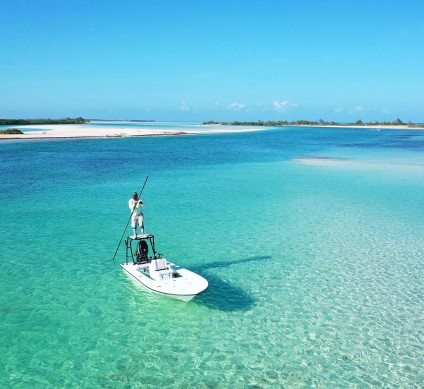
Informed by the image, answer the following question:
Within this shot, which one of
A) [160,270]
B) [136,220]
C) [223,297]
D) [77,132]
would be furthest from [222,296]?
[77,132]

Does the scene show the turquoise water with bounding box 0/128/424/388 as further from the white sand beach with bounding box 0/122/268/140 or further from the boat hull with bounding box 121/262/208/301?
the white sand beach with bounding box 0/122/268/140

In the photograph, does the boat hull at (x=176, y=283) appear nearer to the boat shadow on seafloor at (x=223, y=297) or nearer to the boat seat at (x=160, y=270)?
the boat seat at (x=160, y=270)

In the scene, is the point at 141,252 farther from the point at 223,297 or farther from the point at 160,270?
the point at 223,297

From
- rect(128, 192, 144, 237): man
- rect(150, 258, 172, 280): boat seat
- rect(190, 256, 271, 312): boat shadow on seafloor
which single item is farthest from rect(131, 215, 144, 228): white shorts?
rect(190, 256, 271, 312): boat shadow on seafloor

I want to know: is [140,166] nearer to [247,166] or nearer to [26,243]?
[247,166]

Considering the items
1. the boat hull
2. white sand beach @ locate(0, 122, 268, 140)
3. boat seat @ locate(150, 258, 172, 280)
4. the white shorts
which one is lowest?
the boat hull

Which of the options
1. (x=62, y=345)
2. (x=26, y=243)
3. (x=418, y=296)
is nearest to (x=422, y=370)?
(x=418, y=296)
